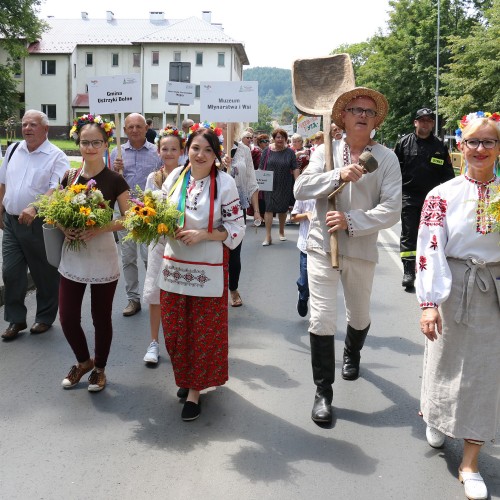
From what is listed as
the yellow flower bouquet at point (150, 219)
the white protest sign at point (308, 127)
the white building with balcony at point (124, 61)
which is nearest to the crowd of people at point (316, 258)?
the yellow flower bouquet at point (150, 219)

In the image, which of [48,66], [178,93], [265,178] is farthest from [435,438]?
[48,66]

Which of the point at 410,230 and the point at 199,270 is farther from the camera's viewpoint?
the point at 410,230

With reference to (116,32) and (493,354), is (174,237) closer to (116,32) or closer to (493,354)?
(493,354)

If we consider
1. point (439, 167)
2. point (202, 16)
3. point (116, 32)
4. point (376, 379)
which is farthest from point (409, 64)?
point (376, 379)

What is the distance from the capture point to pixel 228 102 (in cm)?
814

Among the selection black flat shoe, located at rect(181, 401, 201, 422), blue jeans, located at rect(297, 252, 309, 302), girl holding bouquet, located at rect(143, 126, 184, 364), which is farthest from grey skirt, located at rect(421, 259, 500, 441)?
blue jeans, located at rect(297, 252, 309, 302)

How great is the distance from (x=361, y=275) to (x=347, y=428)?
1057mm

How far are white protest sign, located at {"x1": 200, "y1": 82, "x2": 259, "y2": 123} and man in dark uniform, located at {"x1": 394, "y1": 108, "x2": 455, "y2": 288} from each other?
2.01 m

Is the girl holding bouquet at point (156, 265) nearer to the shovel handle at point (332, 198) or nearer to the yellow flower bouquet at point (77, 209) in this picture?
the yellow flower bouquet at point (77, 209)

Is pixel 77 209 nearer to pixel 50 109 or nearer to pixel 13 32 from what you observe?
pixel 13 32

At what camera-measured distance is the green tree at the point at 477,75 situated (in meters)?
30.2

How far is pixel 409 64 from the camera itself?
49125 mm

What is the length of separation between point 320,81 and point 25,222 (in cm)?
297

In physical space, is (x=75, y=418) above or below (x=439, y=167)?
below
